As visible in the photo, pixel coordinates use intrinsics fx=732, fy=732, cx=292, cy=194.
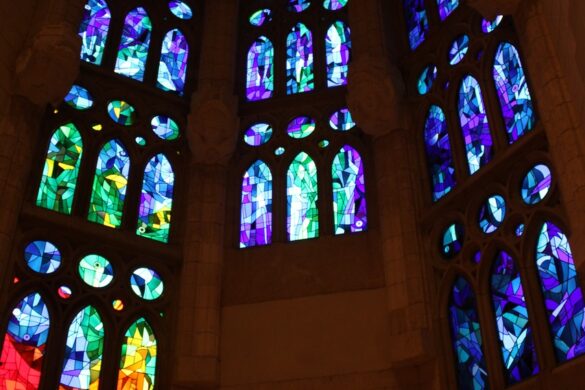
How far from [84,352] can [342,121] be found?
503 centimetres

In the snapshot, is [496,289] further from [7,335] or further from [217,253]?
[7,335]

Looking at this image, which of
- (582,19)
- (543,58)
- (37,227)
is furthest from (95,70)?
(582,19)

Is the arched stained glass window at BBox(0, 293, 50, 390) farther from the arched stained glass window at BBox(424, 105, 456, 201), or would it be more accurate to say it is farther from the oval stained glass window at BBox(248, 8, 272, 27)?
the oval stained glass window at BBox(248, 8, 272, 27)

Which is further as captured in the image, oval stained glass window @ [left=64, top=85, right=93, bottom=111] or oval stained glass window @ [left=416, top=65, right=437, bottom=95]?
oval stained glass window @ [left=64, top=85, right=93, bottom=111]

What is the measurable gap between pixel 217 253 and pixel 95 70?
3.52 meters

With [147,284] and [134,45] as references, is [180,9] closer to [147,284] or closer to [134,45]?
[134,45]

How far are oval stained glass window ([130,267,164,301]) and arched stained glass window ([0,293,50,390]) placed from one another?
1227mm

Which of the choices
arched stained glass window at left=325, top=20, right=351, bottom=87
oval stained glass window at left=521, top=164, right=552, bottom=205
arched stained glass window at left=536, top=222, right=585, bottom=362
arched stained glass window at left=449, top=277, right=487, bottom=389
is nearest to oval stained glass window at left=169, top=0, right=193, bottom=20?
arched stained glass window at left=325, top=20, right=351, bottom=87

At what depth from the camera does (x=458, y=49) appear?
10.1 m

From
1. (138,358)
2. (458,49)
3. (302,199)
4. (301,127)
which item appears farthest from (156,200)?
(458,49)

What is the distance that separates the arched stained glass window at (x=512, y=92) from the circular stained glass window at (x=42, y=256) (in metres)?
5.90

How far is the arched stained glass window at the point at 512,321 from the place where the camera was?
7625mm

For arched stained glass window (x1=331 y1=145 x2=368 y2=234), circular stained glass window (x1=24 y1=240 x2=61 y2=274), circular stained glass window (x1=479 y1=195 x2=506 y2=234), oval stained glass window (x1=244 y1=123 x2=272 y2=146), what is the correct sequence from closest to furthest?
circular stained glass window (x1=479 y1=195 x2=506 y2=234), circular stained glass window (x1=24 y1=240 x2=61 y2=274), arched stained glass window (x1=331 y1=145 x2=368 y2=234), oval stained glass window (x1=244 y1=123 x2=272 y2=146)

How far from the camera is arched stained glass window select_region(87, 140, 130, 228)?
10.1 metres
